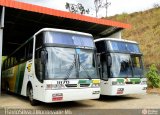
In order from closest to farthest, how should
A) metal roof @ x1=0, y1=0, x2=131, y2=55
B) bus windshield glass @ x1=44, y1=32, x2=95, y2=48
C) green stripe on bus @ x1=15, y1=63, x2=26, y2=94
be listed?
bus windshield glass @ x1=44, y1=32, x2=95, y2=48 < green stripe on bus @ x1=15, y1=63, x2=26, y2=94 < metal roof @ x1=0, y1=0, x2=131, y2=55

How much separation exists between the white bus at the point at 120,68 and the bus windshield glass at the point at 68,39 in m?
1.70

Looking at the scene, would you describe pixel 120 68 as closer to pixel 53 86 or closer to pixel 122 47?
pixel 122 47

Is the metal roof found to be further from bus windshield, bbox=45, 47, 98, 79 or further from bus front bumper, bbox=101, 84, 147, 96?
bus front bumper, bbox=101, 84, 147, 96

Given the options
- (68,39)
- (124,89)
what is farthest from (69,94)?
(124,89)

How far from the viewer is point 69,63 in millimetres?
11328

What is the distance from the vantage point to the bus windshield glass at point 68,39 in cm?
1148

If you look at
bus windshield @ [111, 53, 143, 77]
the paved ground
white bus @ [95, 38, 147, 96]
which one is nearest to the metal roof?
white bus @ [95, 38, 147, 96]

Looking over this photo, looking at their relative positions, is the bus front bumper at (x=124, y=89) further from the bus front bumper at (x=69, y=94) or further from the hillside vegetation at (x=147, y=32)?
the hillside vegetation at (x=147, y=32)

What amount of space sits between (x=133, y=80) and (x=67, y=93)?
426 centimetres

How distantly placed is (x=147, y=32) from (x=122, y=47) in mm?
27807

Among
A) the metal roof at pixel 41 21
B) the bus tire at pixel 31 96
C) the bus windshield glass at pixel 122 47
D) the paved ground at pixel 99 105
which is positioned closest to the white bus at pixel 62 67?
the bus tire at pixel 31 96

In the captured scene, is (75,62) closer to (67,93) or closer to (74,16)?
(67,93)

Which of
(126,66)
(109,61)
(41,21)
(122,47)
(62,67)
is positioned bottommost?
(62,67)

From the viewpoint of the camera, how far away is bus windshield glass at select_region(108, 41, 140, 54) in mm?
14105
